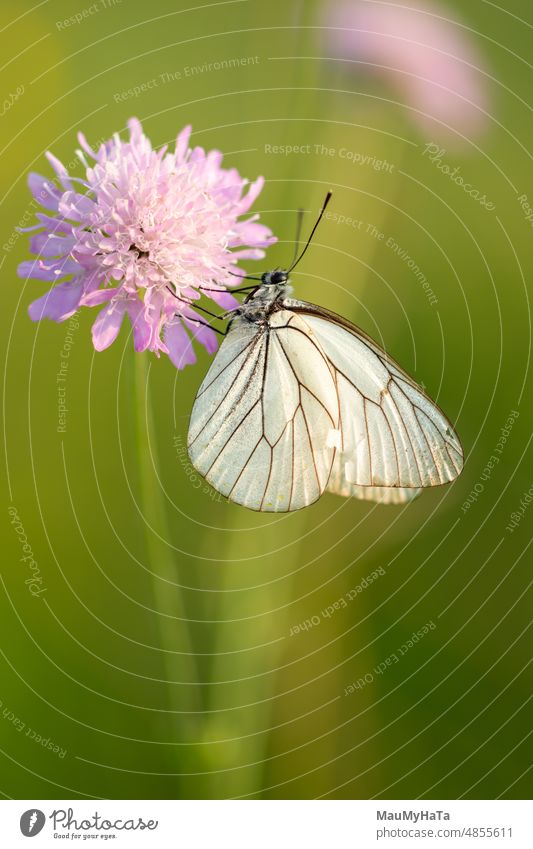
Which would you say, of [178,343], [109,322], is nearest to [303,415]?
[178,343]

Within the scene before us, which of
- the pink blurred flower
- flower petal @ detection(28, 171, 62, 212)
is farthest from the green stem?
the pink blurred flower

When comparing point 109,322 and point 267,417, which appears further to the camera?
point 267,417

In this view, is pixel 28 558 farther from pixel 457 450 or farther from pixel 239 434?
pixel 457 450

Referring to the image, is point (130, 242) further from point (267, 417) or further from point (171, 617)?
point (171, 617)

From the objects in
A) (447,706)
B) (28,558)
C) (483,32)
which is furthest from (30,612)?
(483,32)
